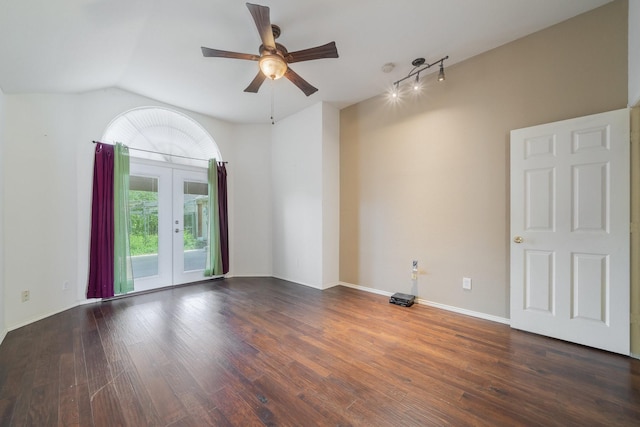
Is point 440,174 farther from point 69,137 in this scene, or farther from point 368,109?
point 69,137

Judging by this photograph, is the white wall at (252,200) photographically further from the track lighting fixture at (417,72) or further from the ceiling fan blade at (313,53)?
the ceiling fan blade at (313,53)

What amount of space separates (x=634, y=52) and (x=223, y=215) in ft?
17.8

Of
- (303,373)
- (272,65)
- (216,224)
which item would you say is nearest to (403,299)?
(303,373)

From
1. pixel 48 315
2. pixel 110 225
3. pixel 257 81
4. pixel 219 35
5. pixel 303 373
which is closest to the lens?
pixel 303 373

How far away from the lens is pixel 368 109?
3.84 m

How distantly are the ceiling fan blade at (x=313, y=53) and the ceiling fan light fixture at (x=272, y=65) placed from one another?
A: 0.25ft

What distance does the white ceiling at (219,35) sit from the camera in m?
2.04

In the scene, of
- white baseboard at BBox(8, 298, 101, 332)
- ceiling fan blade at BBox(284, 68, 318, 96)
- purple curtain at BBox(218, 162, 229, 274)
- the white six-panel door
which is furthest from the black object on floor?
white baseboard at BBox(8, 298, 101, 332)

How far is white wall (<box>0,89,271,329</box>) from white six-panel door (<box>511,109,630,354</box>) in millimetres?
5373

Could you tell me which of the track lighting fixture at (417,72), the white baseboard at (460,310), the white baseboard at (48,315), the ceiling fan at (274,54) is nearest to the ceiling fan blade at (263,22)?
the ceiling fan at (274,54)

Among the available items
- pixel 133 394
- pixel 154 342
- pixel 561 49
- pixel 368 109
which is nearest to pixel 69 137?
pixel 154 342

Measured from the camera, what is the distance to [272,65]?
2.23 metres

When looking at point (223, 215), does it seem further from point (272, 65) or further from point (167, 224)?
point (272, 65)

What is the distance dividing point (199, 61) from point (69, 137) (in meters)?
2.06
